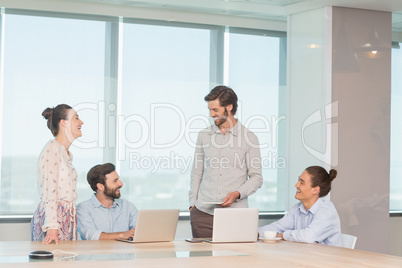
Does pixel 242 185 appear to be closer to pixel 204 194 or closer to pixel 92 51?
pixel 204 194

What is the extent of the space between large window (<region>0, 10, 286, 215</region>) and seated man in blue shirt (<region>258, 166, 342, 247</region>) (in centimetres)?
215

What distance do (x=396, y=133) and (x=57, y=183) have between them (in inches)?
186

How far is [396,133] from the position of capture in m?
7.64

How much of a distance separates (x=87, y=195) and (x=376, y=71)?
3.09 metres

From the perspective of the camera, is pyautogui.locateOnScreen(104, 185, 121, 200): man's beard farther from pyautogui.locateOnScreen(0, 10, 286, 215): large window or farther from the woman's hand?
pyautogui.locateOnScreen(0, 10, 286, 215): large window

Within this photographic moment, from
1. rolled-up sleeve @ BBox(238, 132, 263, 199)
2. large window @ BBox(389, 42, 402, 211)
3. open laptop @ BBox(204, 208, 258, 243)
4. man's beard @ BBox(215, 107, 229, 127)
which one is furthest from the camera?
large window @ BBox(389, 42, 402, 211)

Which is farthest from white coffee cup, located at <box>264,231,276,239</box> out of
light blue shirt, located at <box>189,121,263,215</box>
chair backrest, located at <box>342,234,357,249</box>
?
light blue shirt, located at <box>189,121,263,215</box>

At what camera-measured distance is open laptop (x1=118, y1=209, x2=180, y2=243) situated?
399cm

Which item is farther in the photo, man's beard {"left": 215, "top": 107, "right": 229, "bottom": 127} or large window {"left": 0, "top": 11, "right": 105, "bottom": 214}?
large window {"left": 0, "top": 11, "right": 105, "bottom": 214}

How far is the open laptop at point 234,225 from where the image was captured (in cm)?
408

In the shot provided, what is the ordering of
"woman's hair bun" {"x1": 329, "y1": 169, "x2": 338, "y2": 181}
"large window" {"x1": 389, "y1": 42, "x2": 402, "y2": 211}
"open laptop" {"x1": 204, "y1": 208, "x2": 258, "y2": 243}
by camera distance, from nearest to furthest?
"open laptop" {"x1": 204, "y1": 208, "x2": 258, "y2": 243}, "woman's hair bun" {"x1": 329, "y1": 169, "x2": 338, "y2": 181}, "large window" {"x1": 389, "y1": 42, "x2": 402, "y2": 211}

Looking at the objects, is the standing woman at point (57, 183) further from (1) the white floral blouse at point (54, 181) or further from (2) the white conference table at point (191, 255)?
(2) the white conference table at point (191, 255)

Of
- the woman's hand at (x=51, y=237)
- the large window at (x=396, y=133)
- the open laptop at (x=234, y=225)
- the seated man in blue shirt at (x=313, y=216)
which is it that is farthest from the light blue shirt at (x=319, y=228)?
the large window at (x=396, y=133)

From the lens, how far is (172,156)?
22.1ft
